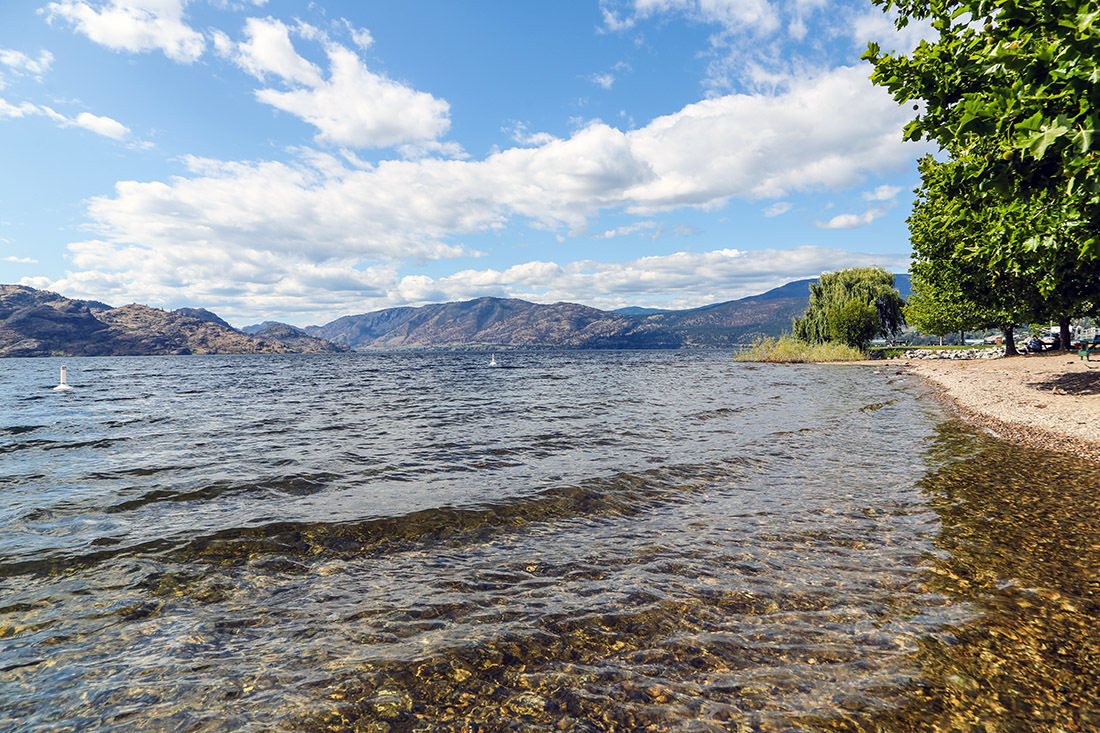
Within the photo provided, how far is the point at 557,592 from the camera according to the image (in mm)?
7445

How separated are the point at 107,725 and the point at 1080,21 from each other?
1555cm

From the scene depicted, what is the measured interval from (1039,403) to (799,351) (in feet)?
216

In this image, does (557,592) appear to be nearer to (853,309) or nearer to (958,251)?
(958,251)

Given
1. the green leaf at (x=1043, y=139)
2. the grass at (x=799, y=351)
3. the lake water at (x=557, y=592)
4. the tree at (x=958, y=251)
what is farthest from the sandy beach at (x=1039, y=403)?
the grass at (x=799, y=351)

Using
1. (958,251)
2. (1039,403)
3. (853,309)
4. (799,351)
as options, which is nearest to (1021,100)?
(958,251)

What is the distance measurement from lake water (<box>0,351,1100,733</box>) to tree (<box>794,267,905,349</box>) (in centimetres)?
7757

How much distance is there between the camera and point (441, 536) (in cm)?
995

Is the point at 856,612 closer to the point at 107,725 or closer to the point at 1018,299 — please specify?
the point at 107,725

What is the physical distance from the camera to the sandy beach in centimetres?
1653

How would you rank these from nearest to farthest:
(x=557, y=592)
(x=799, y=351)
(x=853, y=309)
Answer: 1. (x=557, y=592)
2. (x=853, y=309)
3. (x=799, y=351)

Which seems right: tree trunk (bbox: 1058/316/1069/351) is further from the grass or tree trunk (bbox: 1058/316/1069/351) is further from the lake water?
the lake water

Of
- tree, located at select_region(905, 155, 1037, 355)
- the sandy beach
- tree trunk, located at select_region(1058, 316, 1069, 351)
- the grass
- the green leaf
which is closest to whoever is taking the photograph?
the green leaf

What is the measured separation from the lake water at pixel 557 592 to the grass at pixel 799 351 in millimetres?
74662

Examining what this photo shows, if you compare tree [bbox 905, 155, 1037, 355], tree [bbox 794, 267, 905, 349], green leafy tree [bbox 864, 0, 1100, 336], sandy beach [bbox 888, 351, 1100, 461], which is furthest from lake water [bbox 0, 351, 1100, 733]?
tree [bbox 794, 267, 905, 349]
